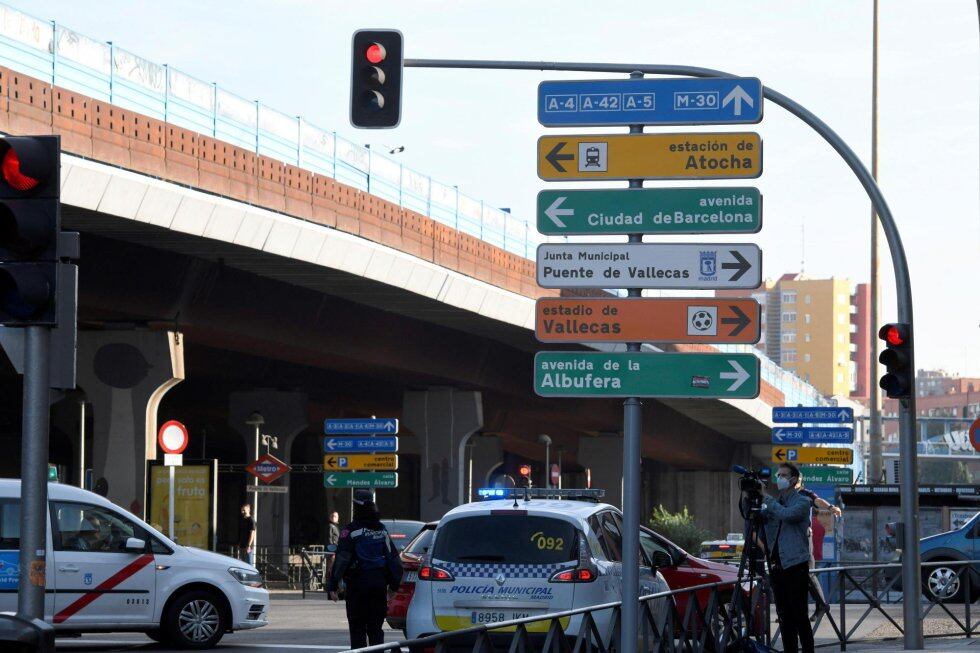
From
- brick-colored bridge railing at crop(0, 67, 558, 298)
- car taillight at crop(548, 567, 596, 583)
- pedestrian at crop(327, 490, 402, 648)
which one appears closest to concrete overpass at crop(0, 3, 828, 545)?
brick-colored bridge railing at crop(0, 67, 558, 298)

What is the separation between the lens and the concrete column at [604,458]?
64312mm

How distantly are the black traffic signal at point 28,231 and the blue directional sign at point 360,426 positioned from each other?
24686 millimetres

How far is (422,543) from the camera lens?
55.4 feet

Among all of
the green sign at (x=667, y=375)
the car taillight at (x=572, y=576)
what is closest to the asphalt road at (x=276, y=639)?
the car taillight at (x=572, y=576)

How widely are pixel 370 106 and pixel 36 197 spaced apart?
6.83m

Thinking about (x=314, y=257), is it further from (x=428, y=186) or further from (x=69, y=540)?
(x=69, y=540)

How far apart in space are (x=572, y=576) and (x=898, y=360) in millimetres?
4914

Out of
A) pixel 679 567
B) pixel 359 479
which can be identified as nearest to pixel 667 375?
pixel 679 567

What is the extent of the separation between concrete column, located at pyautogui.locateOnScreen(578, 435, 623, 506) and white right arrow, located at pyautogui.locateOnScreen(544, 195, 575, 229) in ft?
175

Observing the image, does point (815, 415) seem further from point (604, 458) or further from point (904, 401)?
point (604, 458)

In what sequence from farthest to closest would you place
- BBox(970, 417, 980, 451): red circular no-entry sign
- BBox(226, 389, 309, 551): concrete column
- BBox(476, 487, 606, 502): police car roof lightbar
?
BBox(226, 389, 309, 551): concrete column → BBox(970, 417, 980, 451): red circular no-entry sign → BBox(476, 487, 606, 502): police car roof lightbar

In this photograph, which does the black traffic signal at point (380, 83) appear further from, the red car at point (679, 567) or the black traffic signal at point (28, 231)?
the black traffic signal at point (28, 231)

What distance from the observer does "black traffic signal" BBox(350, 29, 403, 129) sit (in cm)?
1473

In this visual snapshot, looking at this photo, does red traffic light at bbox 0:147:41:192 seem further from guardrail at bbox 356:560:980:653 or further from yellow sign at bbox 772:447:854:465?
yellow sign at bbox 772:447:854:465
